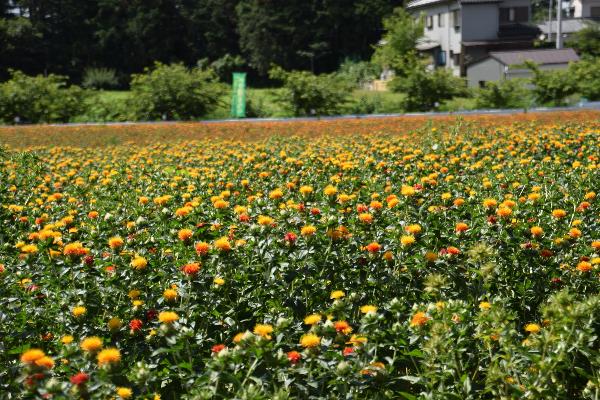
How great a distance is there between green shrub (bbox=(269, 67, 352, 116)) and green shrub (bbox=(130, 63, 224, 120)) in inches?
99.5

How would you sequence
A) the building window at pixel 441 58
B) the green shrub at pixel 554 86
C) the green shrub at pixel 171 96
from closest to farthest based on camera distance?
the green shrub at pixel 554 86 < the green shrub at pixel 171 96 < the building window at pixel 441 58

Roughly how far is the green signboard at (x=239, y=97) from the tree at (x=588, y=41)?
858 inches

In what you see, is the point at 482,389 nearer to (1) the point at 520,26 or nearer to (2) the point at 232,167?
(2) the point at 232,167

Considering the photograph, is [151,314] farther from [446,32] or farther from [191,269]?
[446,32]

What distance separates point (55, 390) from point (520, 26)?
4164cm

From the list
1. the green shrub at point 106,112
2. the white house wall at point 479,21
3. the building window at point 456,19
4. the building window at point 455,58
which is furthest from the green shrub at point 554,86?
the building window at point 455,58

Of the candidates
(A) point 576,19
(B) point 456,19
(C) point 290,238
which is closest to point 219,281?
(C) point 290,238

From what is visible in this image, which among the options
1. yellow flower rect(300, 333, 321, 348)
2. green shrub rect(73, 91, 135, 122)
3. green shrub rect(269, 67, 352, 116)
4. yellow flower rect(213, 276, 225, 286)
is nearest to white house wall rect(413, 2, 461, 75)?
green shrub rect(269, 67, 352, 116)

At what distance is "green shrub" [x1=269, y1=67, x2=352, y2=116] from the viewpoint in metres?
21.6

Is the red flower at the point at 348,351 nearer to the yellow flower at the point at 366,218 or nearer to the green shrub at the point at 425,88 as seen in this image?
the yellow flower at the point at 366,218

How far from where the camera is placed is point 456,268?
329 cm

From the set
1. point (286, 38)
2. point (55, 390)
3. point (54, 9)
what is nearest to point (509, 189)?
point (55, 390)

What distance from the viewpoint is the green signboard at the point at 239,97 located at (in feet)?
71.9

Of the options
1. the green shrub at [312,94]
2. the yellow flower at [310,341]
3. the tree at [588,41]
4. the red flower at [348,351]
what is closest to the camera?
the yellow flower at [310,341]
